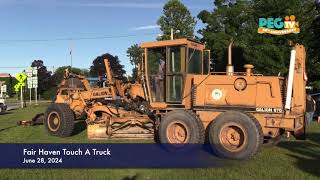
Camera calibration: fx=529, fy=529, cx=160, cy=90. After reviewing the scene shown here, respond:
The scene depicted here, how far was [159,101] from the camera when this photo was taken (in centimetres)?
1449

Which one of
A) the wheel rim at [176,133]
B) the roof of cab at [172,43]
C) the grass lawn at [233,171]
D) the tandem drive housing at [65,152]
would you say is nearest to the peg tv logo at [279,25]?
the roof of cab at [172,43]

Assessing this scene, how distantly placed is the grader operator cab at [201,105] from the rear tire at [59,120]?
6 centimetres

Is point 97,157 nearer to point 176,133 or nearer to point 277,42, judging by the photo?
point 176,133

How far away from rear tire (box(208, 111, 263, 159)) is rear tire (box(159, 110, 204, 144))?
1.16 ft

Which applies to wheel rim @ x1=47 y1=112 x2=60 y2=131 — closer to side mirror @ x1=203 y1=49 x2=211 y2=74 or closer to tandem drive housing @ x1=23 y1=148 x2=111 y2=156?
side mirror @ x1=203 y1=49 x2=211 y2=74

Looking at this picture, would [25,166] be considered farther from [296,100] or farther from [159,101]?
[296,100]

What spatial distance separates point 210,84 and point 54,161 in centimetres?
479

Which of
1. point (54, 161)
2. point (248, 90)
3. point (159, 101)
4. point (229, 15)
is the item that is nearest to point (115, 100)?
point (159, 101)

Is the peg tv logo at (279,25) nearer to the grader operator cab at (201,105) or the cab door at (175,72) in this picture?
the grader operator cab at (201,105)

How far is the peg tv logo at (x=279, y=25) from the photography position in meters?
36.6

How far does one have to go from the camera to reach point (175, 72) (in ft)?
45.8

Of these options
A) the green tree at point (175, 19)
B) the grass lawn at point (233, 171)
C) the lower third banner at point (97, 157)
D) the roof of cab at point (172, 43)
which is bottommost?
the grass lawn at point (233, 171)

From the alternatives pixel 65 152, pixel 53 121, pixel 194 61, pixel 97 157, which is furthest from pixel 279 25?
pixel 65 152

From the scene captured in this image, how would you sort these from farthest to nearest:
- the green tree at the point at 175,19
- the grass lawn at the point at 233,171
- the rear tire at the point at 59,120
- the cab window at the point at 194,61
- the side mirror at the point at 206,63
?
the green tree at the point at 175,19 → the rear tire at the point at 59,120 → the side mirror at the point at 206,63 → the cab window at the point at 194,61 → the grass lawn at the point at 233,171
